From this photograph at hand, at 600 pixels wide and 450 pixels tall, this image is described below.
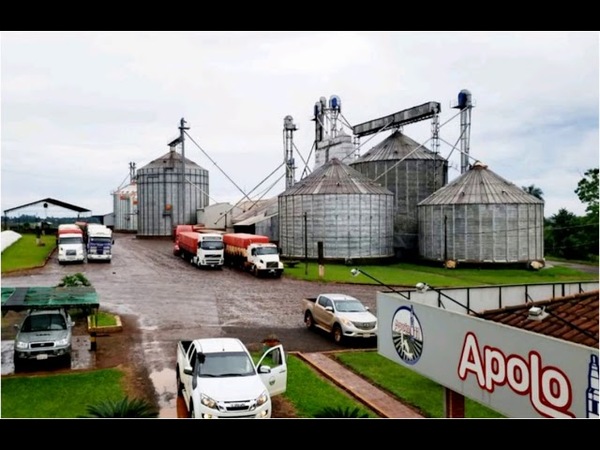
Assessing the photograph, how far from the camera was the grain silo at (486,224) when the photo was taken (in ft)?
165

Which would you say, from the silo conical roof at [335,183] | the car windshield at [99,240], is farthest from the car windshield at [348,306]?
the silo conical roof at [335,183]

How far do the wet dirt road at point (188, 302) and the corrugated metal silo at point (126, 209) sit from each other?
4432cm

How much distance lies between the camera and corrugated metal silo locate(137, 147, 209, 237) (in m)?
78.1

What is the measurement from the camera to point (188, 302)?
30.3 meters

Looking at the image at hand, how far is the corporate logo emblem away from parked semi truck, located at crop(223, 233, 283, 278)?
25.6 meters

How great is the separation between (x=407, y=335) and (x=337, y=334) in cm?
946

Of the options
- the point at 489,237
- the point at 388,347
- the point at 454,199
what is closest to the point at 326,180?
the point at 454,199

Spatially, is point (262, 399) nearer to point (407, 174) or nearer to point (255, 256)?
point (255, 256)

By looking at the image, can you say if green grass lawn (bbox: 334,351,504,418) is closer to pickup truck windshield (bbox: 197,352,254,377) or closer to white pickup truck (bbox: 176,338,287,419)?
white pickup truck (bbox: 176,338,287,419)

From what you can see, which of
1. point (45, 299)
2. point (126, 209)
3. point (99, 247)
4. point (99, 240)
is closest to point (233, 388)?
point (45, 299)

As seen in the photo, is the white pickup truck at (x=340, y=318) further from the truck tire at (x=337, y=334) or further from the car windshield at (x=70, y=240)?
the car windshield at (x=70, y=240)

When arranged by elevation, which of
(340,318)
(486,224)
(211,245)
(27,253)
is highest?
(486,224)
